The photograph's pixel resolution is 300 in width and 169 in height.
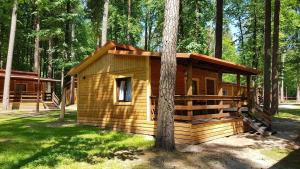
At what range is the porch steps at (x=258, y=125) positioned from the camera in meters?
14.1

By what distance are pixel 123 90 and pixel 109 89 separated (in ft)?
3.59

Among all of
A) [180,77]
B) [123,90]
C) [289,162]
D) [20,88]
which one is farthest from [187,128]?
[20,88]

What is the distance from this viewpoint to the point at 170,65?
9672mm

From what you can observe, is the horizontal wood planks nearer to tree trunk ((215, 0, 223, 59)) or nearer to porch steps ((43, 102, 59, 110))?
tree trunk ((215, 0, 223, 59))

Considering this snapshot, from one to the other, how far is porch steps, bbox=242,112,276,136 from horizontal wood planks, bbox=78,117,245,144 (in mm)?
419

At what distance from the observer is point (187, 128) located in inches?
439

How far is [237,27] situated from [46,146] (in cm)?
3514

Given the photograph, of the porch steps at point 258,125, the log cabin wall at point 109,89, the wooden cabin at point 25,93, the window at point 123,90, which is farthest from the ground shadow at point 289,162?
the wooden cabin at point 25,93

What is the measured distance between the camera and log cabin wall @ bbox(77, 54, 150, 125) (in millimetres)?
13578

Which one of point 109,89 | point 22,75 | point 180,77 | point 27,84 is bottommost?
point 109,89

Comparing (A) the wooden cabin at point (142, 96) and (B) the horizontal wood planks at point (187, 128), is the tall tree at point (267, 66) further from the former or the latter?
(B) the horizontal wood planks at point (187, 128)

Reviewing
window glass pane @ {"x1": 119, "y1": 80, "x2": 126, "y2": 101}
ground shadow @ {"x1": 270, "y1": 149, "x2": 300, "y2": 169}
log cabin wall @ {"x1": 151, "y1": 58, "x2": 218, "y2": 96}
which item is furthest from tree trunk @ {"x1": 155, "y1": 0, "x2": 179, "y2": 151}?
window glass pane @ {"x1": 119, "y1": 80, "x2": 126, "y2": 101}

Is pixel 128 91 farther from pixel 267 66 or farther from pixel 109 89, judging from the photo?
pixel 267 66

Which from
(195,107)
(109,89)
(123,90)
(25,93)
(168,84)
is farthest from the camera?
(25,93)
